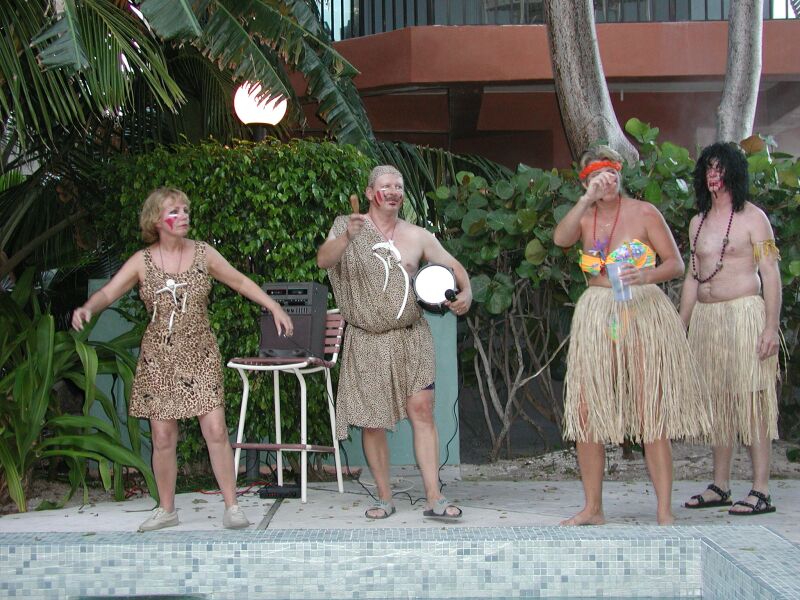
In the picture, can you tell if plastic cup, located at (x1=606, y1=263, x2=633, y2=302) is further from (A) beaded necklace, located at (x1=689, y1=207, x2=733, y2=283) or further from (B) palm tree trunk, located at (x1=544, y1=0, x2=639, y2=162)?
(B) palm tree trunk, located at (x1=544, y1=0, x2=639, y2=162)

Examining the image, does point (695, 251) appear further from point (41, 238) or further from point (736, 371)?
point (41, 238)

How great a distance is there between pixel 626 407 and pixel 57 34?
3.58 m

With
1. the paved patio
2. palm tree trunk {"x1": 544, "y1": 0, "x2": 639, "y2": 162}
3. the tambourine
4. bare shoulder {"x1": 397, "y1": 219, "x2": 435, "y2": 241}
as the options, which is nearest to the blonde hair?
bare shoulder {"x1": 397, "y1": 219, "x2": 435, "y2": 241}

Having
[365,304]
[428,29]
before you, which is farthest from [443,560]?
[428,29]

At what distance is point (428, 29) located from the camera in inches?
520

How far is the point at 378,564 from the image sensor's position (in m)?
3.92

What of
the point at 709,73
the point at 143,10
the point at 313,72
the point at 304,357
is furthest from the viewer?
the point at 709,73

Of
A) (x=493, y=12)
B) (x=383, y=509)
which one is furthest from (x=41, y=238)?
(x=493, y=12)

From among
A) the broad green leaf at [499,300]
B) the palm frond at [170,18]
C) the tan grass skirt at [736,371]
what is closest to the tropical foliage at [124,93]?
the palm frond at [170,18]

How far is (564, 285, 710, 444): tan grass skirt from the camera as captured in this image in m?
4.66

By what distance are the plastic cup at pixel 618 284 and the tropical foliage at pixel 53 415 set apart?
2.66 metres

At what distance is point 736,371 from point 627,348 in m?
0.85

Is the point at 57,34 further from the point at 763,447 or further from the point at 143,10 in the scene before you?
the point at 763,447

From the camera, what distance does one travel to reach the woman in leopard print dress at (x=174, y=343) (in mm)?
5020
